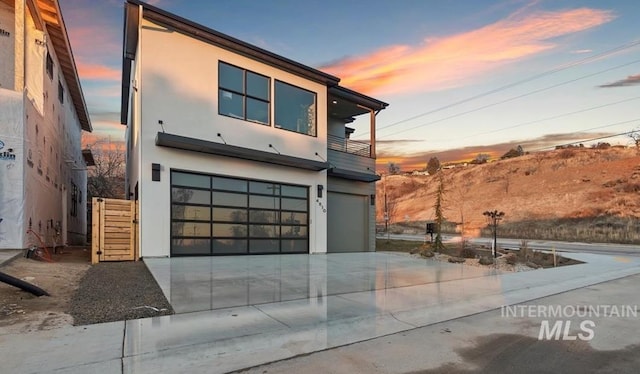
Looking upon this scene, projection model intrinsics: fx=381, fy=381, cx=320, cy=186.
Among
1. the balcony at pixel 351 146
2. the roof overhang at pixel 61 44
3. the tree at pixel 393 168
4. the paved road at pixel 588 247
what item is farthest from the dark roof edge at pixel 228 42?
the tree at pixel 393 168

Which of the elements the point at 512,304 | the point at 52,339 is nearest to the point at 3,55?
the point at 52,339

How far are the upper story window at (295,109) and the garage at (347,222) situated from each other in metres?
3.30

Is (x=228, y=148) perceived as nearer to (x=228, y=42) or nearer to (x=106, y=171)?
(x=228, y=42)

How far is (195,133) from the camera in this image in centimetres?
1244

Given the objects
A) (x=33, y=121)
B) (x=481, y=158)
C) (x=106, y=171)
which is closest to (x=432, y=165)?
(x=481, y=158)

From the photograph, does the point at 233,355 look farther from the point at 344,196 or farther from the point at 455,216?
the point at 455,216

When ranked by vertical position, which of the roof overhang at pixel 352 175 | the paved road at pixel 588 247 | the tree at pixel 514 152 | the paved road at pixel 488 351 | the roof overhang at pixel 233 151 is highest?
the tree at pixel 514 152

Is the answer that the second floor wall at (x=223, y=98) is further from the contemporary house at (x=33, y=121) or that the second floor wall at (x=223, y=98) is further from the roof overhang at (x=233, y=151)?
the contemporary house at (x=33, y=121)

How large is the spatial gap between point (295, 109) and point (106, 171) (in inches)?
1250

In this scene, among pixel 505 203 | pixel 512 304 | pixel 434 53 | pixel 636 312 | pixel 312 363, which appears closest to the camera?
pixel 312 363

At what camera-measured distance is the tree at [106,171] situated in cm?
3659

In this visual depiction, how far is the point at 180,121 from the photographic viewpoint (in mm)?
12195

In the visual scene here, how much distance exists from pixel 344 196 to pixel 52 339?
1412cm

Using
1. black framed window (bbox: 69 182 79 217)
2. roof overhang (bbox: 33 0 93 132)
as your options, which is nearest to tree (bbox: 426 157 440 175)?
black framed window (bbox: 69 182 79 217)
